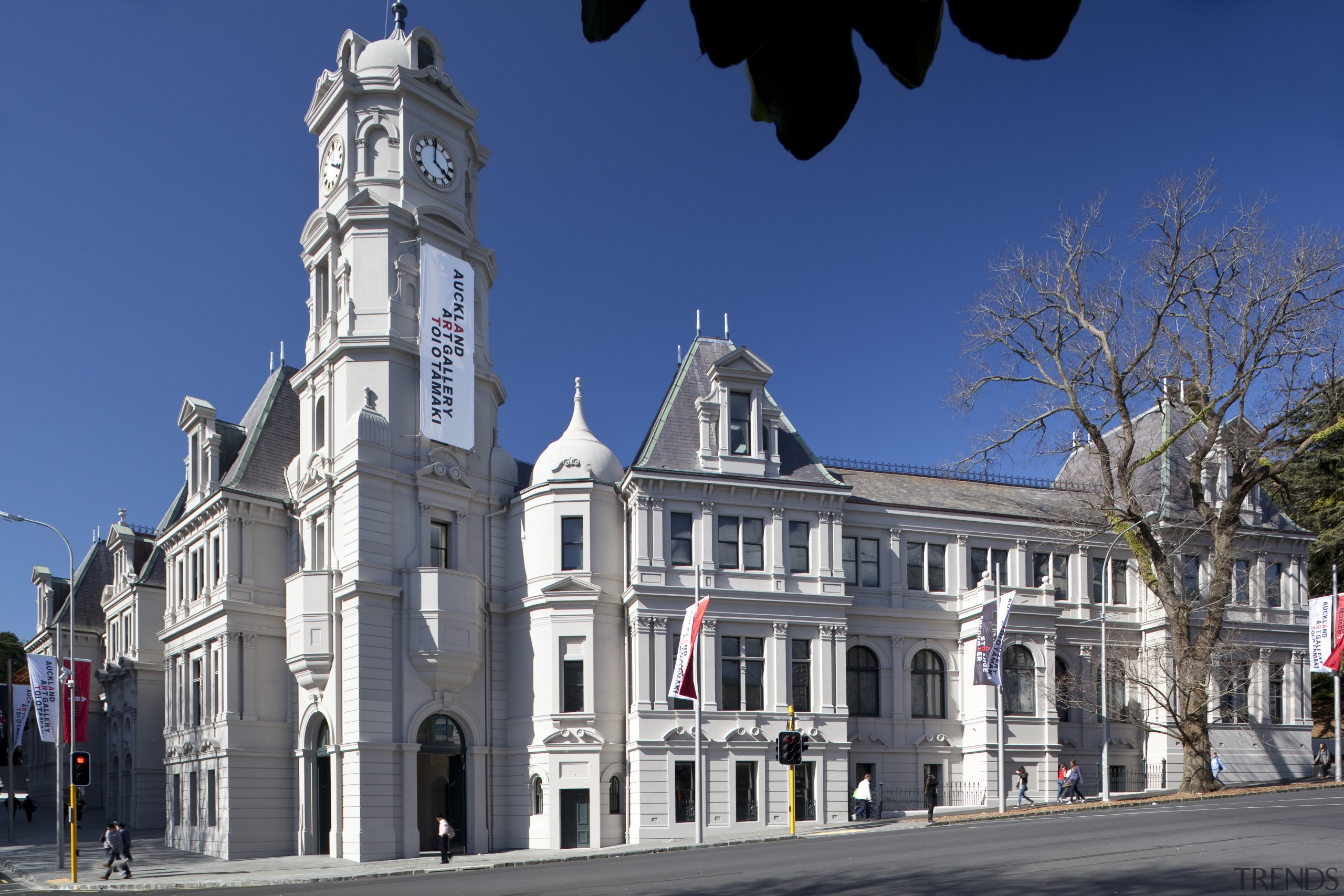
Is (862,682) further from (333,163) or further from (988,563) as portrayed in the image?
(333,163)

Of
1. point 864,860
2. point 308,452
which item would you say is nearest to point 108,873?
point 308,452

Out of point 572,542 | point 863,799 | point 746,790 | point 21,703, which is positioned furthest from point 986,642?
point 21,703

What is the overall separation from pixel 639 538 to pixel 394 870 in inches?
530

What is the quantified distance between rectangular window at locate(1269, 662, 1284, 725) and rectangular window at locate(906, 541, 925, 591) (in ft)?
49.2

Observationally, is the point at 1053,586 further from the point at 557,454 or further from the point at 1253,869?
the point at 1253,869

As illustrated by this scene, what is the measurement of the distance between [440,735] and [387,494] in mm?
8271

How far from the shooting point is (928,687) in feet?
152

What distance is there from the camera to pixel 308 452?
149 ft

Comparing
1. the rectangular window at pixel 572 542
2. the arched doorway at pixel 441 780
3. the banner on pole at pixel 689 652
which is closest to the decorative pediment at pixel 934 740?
the banner on pole at pixel 689 652

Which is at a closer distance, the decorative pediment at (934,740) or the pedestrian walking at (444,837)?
the pedestrian walking at (444,837)

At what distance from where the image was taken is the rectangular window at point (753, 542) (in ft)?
142

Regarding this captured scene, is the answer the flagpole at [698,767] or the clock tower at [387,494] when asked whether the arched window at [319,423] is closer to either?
the clock tower at [387,494]

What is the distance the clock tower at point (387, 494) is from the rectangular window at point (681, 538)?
6.56 meters

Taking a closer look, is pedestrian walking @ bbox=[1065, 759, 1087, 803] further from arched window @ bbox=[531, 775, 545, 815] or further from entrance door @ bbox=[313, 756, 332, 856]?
entrance door @ bbox=[313, 756, 332, 856]
